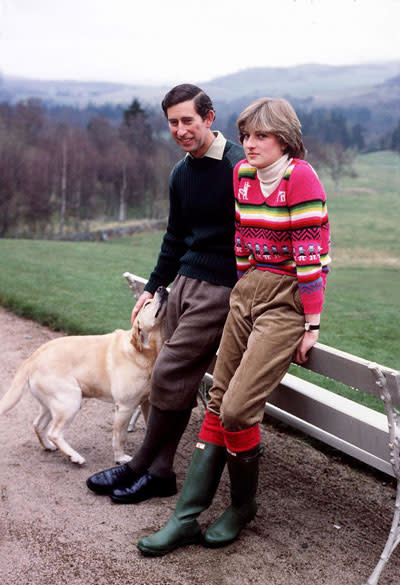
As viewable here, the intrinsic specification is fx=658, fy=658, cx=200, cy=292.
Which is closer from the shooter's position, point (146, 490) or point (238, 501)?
point (238, 501)

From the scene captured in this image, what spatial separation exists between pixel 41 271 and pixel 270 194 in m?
8.67

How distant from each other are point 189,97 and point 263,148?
0.64 metres

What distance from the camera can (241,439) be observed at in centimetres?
304

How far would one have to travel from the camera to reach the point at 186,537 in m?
3.20

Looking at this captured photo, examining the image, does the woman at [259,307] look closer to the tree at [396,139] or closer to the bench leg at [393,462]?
the bench leg at [393,462]

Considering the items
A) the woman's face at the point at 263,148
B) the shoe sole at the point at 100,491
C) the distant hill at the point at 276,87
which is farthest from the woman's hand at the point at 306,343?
the distant hill at the point at 276,87

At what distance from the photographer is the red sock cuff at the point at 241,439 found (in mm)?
3029

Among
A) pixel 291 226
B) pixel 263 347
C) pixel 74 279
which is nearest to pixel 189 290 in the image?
pixel 263 347

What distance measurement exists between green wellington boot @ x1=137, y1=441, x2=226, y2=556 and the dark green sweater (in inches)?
36.4

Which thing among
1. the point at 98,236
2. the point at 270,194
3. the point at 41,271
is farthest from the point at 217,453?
the point at 98,236

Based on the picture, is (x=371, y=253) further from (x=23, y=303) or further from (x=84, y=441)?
(x=84, y=441)

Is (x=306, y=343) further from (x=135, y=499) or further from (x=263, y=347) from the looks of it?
(x=135, y=499)

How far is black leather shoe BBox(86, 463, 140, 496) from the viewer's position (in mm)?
3738

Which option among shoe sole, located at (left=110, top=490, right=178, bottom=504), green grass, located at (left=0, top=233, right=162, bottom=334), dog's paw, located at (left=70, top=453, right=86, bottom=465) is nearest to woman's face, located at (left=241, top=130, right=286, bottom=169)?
shoe sole, located at (left=110, top=490, right=178, bottom=504)
